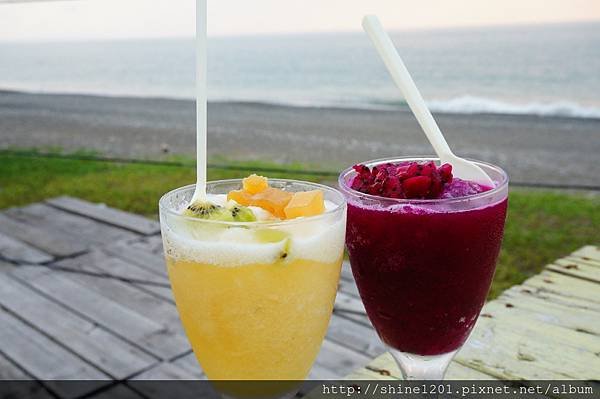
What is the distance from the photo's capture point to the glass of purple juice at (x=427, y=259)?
2.88 ft

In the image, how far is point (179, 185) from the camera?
21.5ft

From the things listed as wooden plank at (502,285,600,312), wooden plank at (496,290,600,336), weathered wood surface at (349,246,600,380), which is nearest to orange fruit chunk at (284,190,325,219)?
weathered wood surface at (349,246,600,380)

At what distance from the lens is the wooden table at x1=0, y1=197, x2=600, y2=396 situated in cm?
137

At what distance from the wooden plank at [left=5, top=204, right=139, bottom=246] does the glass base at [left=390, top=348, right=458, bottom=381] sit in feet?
12.2

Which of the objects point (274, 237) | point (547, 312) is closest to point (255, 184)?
point (274, 237)

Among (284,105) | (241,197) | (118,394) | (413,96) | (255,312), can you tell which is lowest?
(284,105)

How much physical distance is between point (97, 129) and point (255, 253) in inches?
509

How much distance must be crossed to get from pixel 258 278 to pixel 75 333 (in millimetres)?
2675

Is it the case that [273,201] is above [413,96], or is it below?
below

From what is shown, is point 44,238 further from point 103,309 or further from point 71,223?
point 103,309

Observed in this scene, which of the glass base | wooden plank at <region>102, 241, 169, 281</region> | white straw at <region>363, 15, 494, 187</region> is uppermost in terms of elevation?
white straw at <region>363, 15, 494, 187</region>

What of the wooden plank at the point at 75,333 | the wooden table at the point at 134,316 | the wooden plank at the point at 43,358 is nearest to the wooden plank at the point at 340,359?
the wooden table at the point at 134,316

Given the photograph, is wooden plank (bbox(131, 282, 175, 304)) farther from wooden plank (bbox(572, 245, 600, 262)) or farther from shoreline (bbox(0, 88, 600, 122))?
shoreline (bbox(0, 88, 600, 122))

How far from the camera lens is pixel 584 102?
16.5m
